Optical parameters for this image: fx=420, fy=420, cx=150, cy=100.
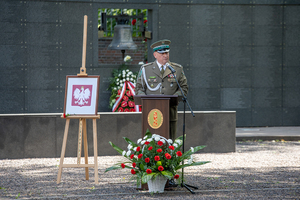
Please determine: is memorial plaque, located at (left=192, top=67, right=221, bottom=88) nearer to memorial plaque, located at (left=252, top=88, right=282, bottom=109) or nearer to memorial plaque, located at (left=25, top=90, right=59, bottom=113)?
memorial plaque, located at (left=252, top=88, right=282, bottom=109)

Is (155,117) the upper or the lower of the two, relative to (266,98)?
lower

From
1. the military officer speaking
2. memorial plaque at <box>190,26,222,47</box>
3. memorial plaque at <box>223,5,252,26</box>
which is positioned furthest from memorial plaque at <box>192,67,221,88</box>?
the military officer speaking

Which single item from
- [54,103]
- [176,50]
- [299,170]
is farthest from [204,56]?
[299,170]

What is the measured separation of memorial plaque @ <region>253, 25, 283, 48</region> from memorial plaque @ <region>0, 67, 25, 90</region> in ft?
20.9

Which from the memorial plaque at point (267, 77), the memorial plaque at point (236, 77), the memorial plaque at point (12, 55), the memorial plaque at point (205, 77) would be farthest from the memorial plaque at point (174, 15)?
the memorial plaque at point (12, 55)

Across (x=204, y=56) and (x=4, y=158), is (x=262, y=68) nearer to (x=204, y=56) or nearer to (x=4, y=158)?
(x=204, y=56)

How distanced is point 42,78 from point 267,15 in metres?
6.39

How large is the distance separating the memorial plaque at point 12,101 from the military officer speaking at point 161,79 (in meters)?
6.15

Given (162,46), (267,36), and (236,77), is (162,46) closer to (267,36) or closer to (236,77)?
(236,77)

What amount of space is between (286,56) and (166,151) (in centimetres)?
798

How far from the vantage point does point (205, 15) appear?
454 inches

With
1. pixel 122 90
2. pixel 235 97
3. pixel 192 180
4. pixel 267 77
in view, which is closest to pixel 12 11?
pixel 122 90

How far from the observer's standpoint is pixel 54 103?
11.0 meters

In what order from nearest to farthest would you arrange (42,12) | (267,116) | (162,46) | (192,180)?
(162,46)
(192,180)
(42,12)
(267,116)
